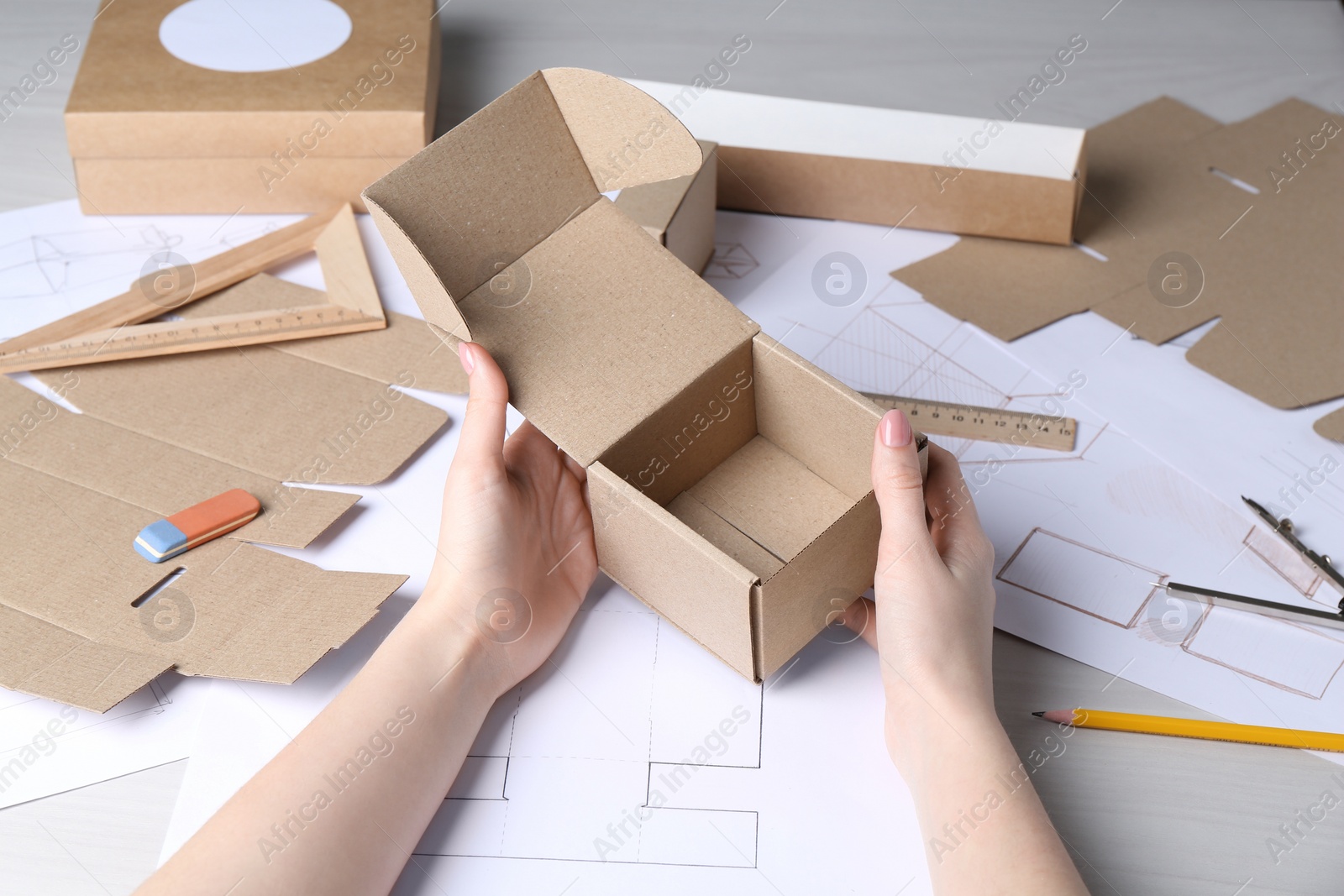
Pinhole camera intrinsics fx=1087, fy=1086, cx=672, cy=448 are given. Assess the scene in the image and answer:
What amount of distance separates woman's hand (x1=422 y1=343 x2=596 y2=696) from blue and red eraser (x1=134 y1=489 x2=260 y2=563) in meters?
0.30

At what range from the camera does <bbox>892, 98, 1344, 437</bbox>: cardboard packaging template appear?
1.51 meters

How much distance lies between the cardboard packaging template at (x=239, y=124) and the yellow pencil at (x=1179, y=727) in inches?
48.6

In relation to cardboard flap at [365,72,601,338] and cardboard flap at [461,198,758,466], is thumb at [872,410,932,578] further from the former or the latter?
cardboard flap at [365,72,601,338]

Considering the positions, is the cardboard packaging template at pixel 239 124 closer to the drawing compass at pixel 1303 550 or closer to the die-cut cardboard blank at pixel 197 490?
the die-cut cardboard blank at pixel 197 490

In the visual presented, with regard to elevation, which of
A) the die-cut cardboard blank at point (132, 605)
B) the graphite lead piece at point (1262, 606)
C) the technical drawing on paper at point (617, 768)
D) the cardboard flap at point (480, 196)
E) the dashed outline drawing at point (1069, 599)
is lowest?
the technical drawing on paper at point (617, 768)

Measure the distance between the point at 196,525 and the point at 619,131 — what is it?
2.28 ft

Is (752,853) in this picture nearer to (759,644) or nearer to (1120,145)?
(759,644)

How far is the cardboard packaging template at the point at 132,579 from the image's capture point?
1.19m

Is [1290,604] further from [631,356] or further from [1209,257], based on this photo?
[631,356]

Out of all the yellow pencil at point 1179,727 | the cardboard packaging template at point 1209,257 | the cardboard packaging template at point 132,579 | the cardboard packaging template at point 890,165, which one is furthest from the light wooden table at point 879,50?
the yellow pencil at point 1179,727

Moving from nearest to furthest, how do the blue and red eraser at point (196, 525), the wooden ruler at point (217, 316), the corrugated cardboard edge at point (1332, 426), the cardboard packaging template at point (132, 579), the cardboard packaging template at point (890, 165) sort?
the cardboard packaging template at point (132, 579)
the blue and red eraser at point (196, 525)
the corrugated cardboard edge at point (1332, 426)
the wooden ruler at point (217, 316)
the cardboard packaging template at point (890, 165)

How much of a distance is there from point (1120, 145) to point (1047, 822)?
48.2 inches

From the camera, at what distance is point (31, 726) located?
46.1 inches

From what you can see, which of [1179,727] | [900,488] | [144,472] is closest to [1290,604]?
[1179,727]
